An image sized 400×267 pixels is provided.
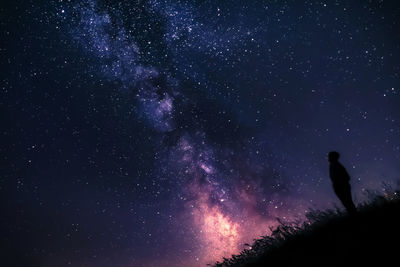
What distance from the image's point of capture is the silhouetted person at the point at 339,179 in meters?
6.57

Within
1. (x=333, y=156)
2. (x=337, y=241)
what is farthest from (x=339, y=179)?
(x=337, y=241)

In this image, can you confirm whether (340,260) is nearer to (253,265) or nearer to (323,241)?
(323,241)

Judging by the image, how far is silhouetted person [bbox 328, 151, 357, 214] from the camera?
6566 mm

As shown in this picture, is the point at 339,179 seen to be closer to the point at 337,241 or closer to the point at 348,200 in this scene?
the point at 348,200

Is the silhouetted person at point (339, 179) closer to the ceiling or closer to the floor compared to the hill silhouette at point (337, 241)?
closer to the ceiling

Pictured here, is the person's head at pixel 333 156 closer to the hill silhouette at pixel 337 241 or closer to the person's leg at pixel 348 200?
the person's leg at pixel 348 200

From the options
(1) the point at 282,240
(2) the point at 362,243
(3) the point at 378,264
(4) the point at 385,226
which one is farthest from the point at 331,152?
(3) the point at 378,264

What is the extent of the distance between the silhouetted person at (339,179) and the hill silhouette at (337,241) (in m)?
0.34

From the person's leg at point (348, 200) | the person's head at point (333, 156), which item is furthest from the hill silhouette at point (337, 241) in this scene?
the person's head at point (333, 156)

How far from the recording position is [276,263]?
4902 millimetres

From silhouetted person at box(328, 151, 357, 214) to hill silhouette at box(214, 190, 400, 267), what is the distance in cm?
34

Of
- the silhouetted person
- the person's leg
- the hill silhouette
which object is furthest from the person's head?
the hill silhouette

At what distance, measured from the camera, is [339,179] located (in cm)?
680

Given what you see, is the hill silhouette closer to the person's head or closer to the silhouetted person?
the silhouetted person
